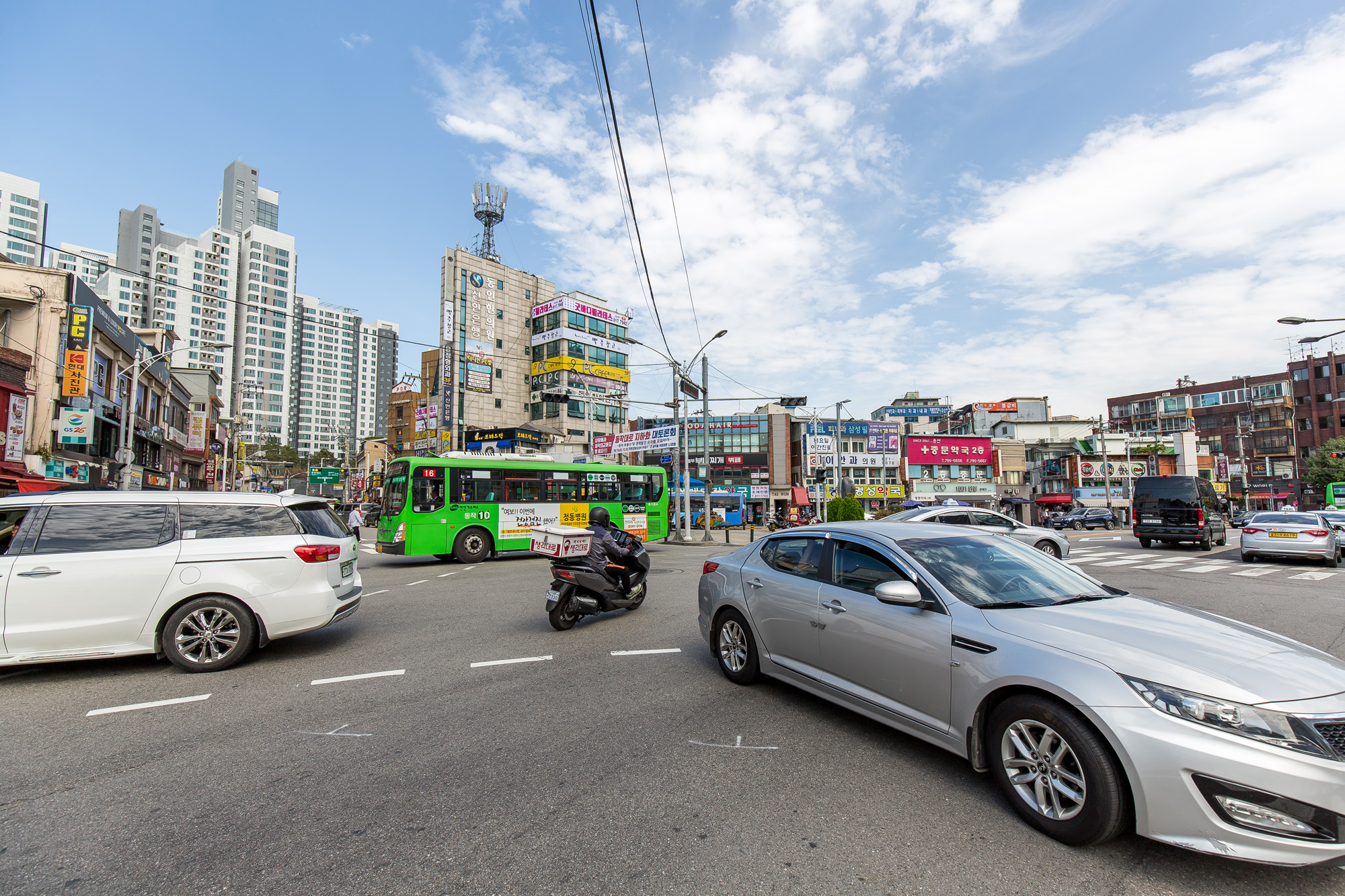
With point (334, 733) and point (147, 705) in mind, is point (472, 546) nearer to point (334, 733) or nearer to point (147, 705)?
point (147, 705)

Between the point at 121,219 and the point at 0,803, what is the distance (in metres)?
167

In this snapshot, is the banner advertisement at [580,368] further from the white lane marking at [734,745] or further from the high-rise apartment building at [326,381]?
the high-rise apartment building at [326,381]

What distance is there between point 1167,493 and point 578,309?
176 ft

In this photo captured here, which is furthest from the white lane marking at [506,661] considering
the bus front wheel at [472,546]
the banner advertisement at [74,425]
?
the banner advertisement at [74,425]

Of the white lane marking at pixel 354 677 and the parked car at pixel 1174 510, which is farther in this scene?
the parked car at pixel 1174 510

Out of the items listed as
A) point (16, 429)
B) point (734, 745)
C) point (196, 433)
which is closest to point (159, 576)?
point (734, 745)

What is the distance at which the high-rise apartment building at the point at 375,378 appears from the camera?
490 ft

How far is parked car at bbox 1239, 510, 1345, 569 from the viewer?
1555 cm

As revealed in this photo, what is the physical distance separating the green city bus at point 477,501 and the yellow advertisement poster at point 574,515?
0.02 metres

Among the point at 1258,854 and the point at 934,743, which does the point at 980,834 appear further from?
the point at 1258,854

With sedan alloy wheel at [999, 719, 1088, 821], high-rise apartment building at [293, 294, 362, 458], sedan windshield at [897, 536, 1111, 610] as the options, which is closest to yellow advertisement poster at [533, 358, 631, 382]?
sedan windshield at [897, 536, 1111, 610]

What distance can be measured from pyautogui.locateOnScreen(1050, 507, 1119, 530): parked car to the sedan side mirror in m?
46.5

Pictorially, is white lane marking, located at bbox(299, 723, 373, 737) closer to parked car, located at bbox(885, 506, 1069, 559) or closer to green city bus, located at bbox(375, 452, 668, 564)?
green city bus, located at bbox(375, 452, 668, 564)

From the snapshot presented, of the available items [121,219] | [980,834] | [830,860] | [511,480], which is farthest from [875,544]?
[121,219]
